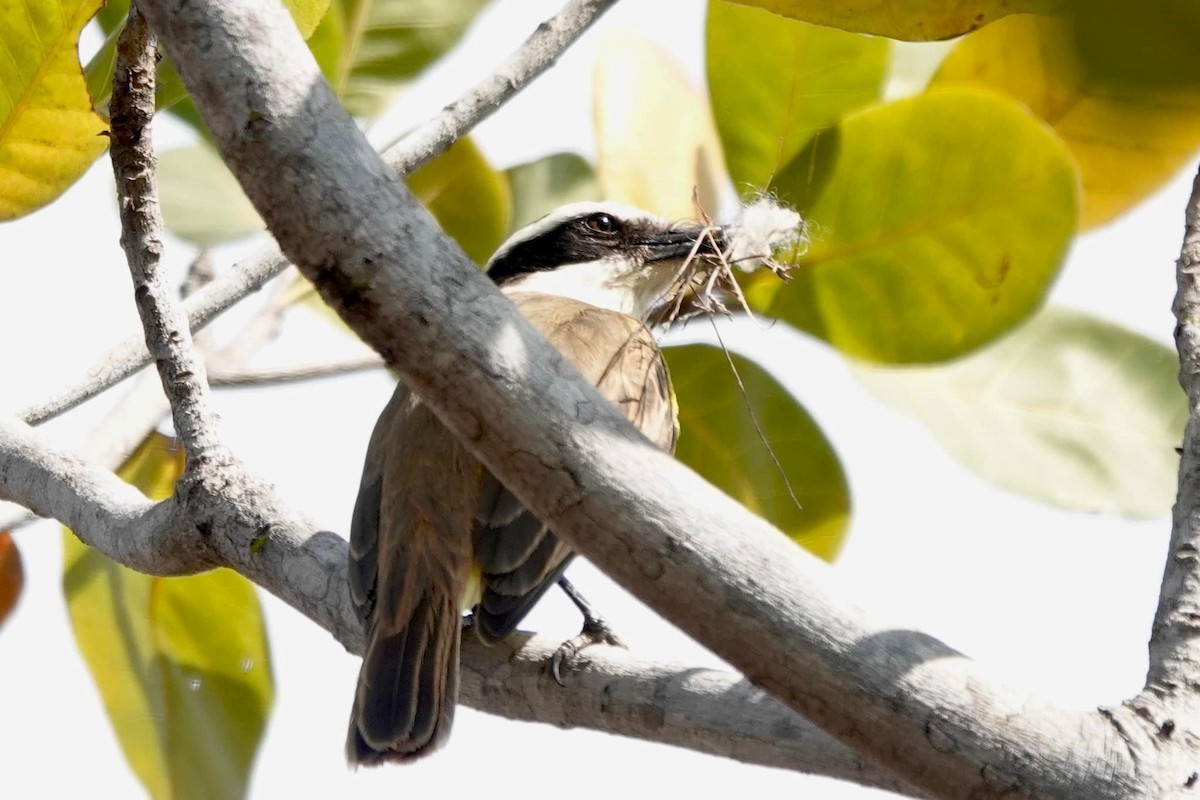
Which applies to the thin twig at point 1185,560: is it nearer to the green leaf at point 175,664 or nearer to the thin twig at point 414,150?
the thin twig at point 414,150

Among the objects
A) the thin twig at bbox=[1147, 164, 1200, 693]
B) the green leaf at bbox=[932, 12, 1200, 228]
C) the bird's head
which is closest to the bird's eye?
the bird's head

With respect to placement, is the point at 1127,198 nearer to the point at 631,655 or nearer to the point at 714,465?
the point at 714,465

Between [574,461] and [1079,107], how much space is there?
2.17m

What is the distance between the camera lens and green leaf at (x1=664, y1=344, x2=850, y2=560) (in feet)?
11.2

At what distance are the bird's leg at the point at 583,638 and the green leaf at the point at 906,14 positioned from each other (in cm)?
120

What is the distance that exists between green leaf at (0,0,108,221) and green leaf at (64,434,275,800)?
0.92 m

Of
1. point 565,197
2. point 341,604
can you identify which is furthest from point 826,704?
point 565,197

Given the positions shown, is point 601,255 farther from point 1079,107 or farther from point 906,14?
point 906,14

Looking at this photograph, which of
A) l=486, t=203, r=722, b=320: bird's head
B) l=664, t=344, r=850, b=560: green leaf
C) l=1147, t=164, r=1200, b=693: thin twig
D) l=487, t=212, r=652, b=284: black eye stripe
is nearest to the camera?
l=1147, t=164, r=1200, b=693: thin twig

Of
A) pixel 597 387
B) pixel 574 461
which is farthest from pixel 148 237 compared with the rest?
pixel 574 461

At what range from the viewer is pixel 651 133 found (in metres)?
3.70

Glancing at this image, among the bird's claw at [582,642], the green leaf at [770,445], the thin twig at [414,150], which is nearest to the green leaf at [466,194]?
the green leaf at [770,445]

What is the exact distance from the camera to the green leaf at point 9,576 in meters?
3.41

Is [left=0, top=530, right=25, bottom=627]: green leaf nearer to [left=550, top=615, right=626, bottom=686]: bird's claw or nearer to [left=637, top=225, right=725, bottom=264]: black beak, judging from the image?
[left=550, top=615, right=626, bottom=686]: bird's claw
